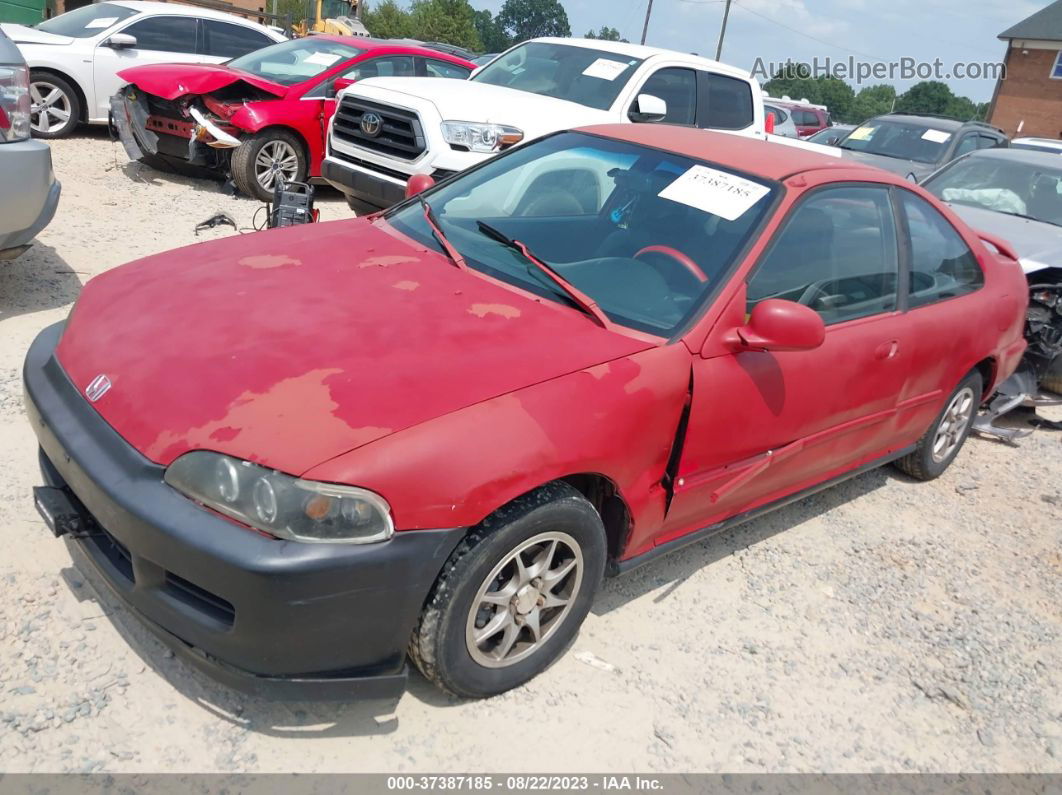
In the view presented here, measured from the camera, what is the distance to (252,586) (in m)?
2.14

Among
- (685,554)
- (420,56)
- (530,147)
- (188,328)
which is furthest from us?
(420,56)

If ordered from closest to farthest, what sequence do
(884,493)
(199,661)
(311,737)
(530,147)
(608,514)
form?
(199,661), (311,737), (608,514), (530,147), (884,493)

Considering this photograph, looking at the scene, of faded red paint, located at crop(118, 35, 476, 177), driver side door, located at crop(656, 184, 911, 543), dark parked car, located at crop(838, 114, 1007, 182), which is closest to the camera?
driver side door, located at crop(656, 184, 911, 543)

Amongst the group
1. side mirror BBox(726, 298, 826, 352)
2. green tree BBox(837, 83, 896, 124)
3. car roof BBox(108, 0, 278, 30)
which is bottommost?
green tree BBox(837, 83, 896, 124)

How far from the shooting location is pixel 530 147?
4.10 metres

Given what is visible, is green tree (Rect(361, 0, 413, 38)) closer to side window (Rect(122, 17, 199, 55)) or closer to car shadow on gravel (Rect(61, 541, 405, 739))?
side window (Rect(122, 17, 199, 55))

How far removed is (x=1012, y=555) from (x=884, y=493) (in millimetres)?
669

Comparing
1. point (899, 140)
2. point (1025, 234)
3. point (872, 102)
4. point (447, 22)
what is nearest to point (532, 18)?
point (872, 102)

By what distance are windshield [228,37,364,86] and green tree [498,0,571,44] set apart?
107m

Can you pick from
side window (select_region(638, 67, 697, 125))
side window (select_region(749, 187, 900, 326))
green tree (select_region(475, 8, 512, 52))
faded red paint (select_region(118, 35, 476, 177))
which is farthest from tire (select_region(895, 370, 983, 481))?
green tree (select_region(475, 8, 512, 52))

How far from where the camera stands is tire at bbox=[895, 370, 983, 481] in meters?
4.59

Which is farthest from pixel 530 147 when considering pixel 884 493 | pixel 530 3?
pixel 530 3

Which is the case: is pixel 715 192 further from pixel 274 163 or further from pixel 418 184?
pixel 274 163

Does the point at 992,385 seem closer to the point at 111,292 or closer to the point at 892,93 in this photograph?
the point at 111,292
